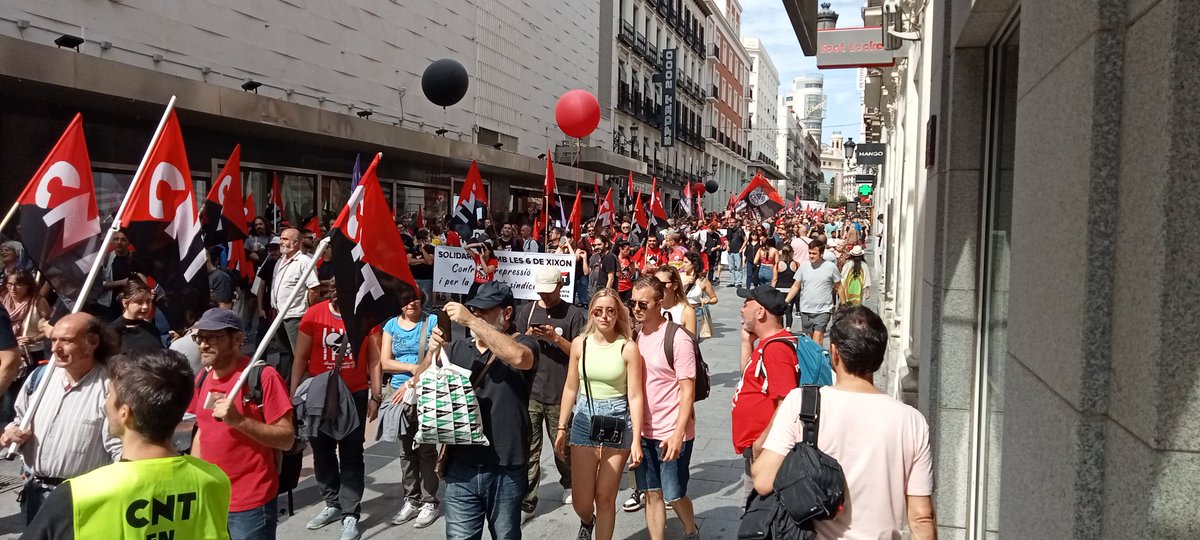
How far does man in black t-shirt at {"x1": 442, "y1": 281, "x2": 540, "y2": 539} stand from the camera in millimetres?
4324

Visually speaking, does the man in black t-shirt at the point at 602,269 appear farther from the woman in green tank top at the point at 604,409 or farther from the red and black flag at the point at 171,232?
the woman in green tank top at the point at 604,409

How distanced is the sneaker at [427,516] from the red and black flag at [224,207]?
4.47m

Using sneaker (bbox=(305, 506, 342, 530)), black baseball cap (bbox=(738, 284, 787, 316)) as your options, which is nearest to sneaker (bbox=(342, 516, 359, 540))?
sneaker (bbox=(305, 506, 342, 530))

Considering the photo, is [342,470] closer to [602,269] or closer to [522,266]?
[522,266]

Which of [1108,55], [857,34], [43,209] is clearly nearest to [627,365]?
[1108,55]

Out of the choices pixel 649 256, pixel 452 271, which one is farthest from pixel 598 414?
pixel 649 256

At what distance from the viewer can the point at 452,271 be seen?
7.60 metres

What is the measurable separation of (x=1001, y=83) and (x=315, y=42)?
15031 mm

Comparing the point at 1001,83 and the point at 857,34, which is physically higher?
the point at 857,34

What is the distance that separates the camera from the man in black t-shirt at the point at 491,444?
14.2ft

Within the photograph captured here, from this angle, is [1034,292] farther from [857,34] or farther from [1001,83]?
[857,34]

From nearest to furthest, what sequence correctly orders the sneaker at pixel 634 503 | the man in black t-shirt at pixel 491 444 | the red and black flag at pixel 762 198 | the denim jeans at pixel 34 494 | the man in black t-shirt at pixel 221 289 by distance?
1. the denim jeans at pixel 34 494
2. the man in black t-shirt at pixel 491 444
3. the sneaker at pixel 634 503
4. the man in black t-shirt at pixel 221 289
5. the red and black flag at pixel 762 198

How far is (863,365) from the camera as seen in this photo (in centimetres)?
300

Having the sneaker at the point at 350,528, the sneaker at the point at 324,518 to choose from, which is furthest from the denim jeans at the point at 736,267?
the sneaker at the point at 350,528
